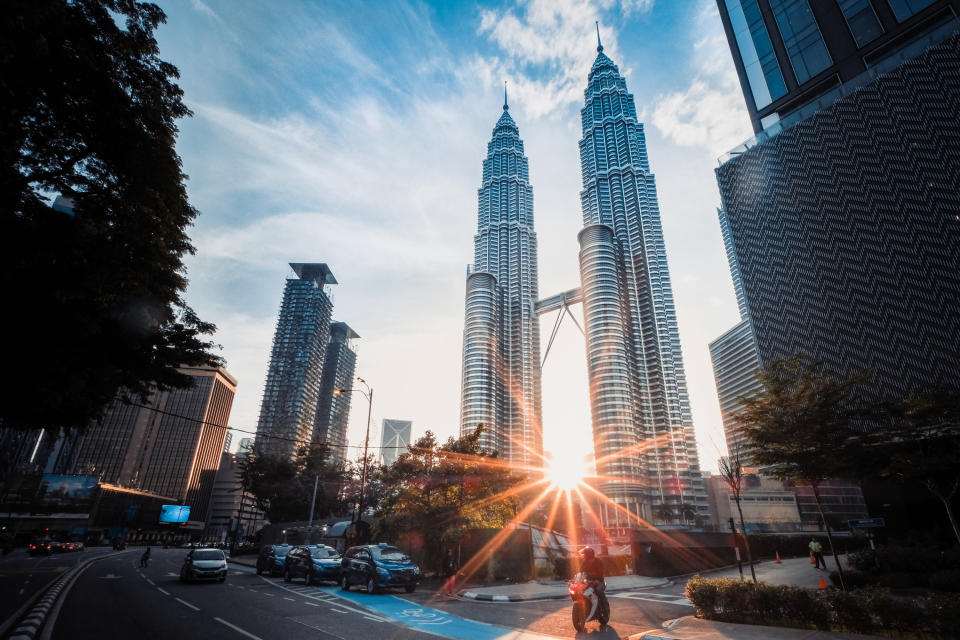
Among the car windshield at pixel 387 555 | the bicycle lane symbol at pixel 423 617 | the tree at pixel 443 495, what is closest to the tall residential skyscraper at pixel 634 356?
the tree at pixel 443 495

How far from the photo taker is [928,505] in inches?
1299

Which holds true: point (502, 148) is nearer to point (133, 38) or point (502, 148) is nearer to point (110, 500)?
point (110, 500)

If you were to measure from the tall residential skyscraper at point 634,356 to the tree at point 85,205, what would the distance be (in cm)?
12743

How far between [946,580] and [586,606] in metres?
13.6

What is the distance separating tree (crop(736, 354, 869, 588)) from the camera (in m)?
18.2

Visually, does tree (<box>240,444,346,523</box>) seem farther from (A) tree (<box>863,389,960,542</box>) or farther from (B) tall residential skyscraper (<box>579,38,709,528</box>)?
(B) tall residential skyscraper (<box>579,38,709,528</box>)

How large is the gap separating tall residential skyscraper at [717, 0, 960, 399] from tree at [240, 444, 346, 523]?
209 feet

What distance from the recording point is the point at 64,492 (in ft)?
254

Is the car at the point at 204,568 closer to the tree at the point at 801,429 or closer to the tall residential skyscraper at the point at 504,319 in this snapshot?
the tree at the point at 801,429

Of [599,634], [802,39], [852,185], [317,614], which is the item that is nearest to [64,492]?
[317,614]

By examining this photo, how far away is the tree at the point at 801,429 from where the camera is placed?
59.6 feet

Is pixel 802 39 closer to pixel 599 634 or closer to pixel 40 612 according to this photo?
pixel 599 634

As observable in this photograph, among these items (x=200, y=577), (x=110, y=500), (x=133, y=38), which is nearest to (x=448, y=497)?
(x=200, y=577)

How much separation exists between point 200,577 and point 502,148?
19470cm
